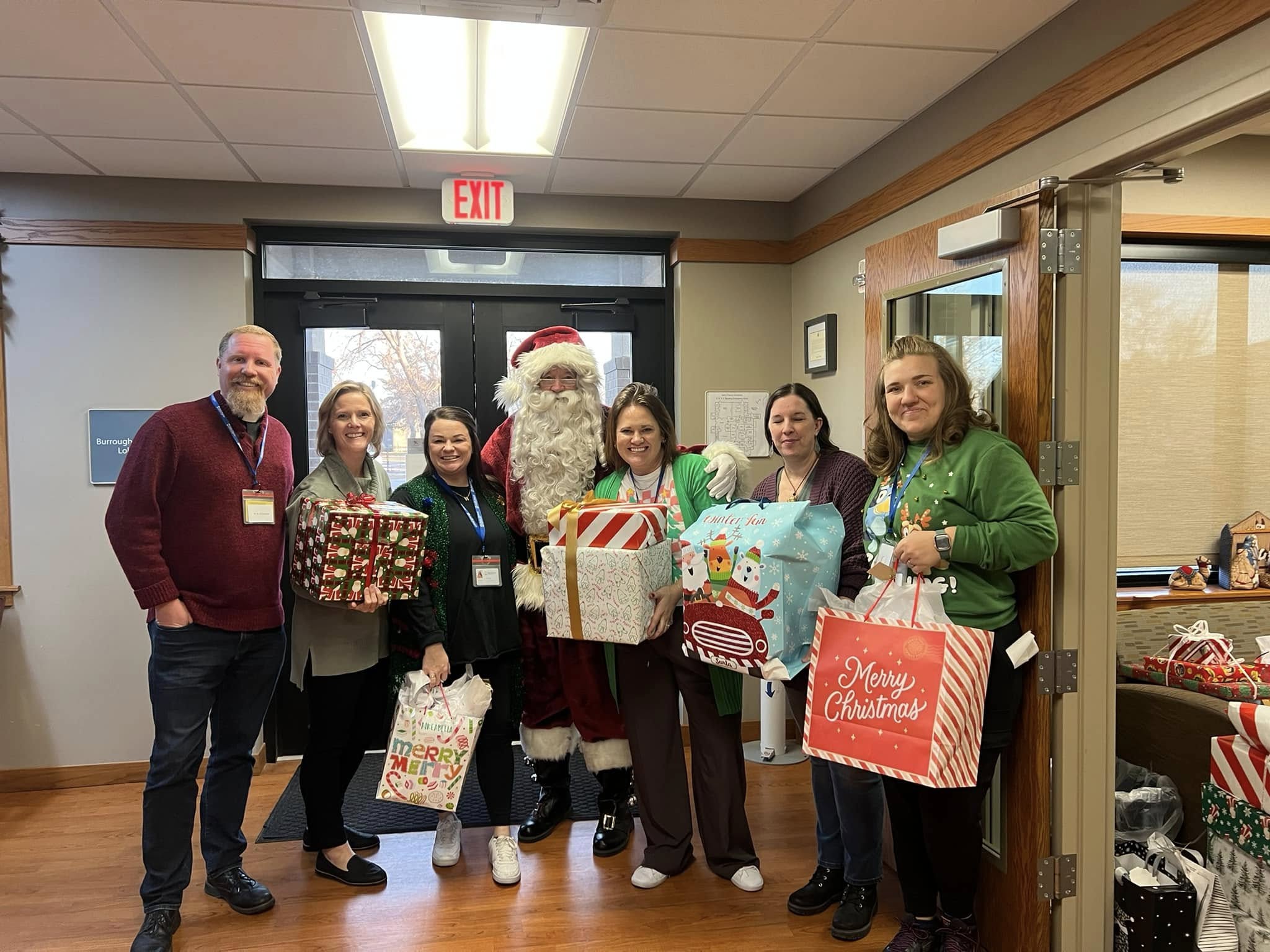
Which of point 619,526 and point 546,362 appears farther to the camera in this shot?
point 546,362

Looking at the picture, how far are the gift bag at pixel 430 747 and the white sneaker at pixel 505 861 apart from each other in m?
0.30

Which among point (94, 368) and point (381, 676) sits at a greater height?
point (94, 368)

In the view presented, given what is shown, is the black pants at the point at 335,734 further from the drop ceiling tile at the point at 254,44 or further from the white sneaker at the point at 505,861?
the drop ceiling tile at the point at 254,44

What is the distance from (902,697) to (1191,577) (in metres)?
2.12

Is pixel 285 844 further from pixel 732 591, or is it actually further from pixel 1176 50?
pixel 1176 50

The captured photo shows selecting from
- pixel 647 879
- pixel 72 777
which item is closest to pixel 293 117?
pixel 647 879

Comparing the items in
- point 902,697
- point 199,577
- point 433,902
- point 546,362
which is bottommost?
point 433,902

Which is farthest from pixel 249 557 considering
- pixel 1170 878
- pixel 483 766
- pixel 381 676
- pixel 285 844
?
pixel 1170 878

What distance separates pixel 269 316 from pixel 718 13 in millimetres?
2624

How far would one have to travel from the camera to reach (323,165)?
3508 millimetres

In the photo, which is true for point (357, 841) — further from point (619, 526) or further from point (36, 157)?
point (36, 157)

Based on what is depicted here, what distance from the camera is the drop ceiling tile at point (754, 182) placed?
11.9 feet

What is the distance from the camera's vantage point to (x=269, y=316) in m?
3.97

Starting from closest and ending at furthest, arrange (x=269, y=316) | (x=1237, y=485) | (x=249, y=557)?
1. (x=249, y=557)
2. (x=1237, y=485)
3. (x=269, y=316)
